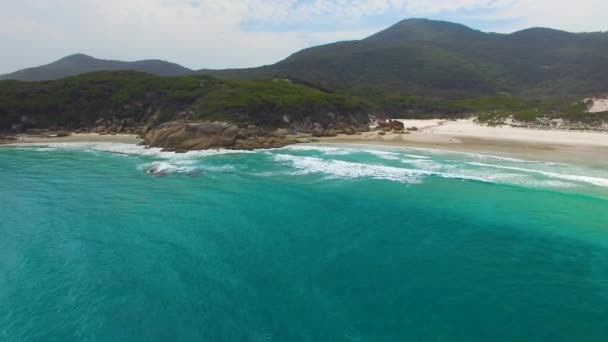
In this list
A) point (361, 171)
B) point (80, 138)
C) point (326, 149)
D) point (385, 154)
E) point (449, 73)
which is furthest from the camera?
point (449, 73)

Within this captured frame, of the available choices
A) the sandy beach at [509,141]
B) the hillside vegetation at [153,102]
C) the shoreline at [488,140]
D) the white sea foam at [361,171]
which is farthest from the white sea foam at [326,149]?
the hillside vegetation at [153,102]

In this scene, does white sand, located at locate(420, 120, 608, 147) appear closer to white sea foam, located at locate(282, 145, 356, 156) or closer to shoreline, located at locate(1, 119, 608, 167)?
shoreline, located at locate(1, 119, 608, 167)

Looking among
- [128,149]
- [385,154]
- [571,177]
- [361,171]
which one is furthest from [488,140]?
[128,149]

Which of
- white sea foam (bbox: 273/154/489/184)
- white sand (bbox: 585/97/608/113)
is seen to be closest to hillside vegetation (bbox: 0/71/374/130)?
white sea foam (bbox: 273/154/489/184)

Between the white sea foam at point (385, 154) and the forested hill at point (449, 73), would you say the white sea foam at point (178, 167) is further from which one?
the forested hill at point (449, 73)

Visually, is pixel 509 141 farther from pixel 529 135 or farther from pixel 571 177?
pixel 571 177

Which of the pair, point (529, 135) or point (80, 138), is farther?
point (80, 138)

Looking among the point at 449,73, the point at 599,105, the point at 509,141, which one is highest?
the point at 449,73
